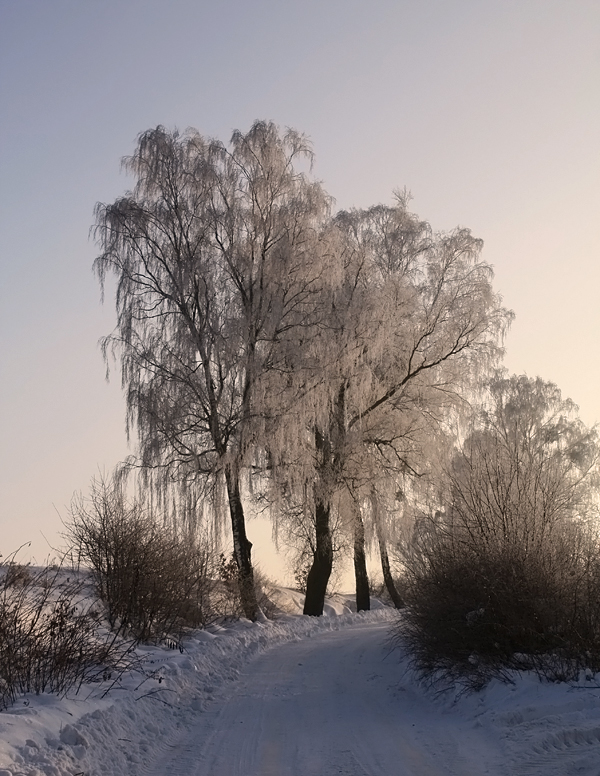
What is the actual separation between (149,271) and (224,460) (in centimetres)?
565

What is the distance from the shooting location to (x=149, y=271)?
21219 mm

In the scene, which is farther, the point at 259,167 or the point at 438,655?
the point at 259,167

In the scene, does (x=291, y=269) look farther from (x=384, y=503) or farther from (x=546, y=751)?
(x=546, y=751)

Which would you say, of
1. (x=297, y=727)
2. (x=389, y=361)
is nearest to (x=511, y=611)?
(x=297, y=727)

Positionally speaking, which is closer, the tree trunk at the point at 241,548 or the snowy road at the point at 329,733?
the snowy road at the point at 329,733

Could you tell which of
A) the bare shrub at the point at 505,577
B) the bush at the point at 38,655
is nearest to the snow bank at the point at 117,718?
the bush at the point at 38,655

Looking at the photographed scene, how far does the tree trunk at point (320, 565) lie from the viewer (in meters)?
23.4

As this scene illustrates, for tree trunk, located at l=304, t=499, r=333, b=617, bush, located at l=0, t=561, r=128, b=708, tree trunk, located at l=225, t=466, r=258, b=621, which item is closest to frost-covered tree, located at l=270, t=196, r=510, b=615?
tree trunk, located at l=304, t=499, r=333, b=617

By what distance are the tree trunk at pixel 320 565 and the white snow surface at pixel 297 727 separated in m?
11.5

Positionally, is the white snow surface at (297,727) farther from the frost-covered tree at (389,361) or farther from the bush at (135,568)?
the frost-covered tree at (389,361)

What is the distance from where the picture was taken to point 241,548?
843 inches

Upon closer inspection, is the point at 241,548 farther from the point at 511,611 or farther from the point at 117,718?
the point at 117,718

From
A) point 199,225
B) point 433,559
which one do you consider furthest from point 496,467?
point 199,225

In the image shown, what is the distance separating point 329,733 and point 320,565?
1632cm
